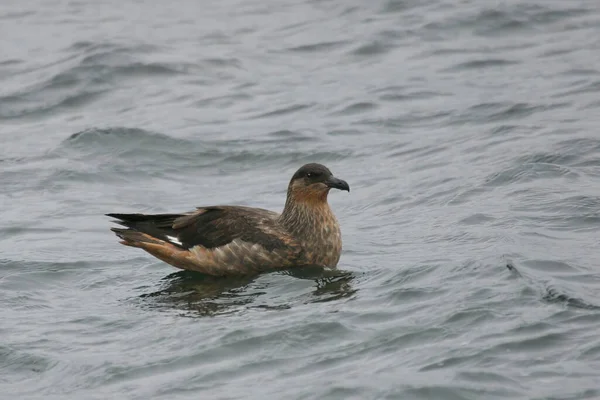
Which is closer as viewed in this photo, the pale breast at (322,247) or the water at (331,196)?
the water at (331,196)

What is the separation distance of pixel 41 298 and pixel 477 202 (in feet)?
15.0

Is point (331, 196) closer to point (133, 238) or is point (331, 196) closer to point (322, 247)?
point (322, 247)

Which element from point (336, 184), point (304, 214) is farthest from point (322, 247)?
point (336, 184)

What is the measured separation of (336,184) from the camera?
1120 centimetres

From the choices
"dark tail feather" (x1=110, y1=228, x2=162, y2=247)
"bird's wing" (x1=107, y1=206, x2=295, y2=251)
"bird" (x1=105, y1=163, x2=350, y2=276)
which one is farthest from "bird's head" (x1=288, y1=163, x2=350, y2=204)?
"dark tail feather" (x1=110, y1=228, x2=162, y2=247)

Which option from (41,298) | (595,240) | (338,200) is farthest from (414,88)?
(41,298)

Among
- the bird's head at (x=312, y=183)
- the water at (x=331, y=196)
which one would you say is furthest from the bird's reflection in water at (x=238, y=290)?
the bird's head at (x=312, y=183)

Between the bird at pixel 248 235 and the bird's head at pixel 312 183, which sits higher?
the bird's head at pixel 312 183

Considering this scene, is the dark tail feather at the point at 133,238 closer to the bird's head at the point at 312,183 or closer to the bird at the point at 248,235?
the bird at the point at 248,235

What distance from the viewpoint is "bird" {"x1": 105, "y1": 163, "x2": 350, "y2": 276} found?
1112cm

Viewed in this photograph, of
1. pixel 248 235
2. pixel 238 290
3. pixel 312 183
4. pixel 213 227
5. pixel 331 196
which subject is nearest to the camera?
pixel 238 290

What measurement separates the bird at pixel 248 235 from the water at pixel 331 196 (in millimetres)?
229

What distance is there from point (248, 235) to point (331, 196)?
2.94 meters

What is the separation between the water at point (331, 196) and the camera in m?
8.41
